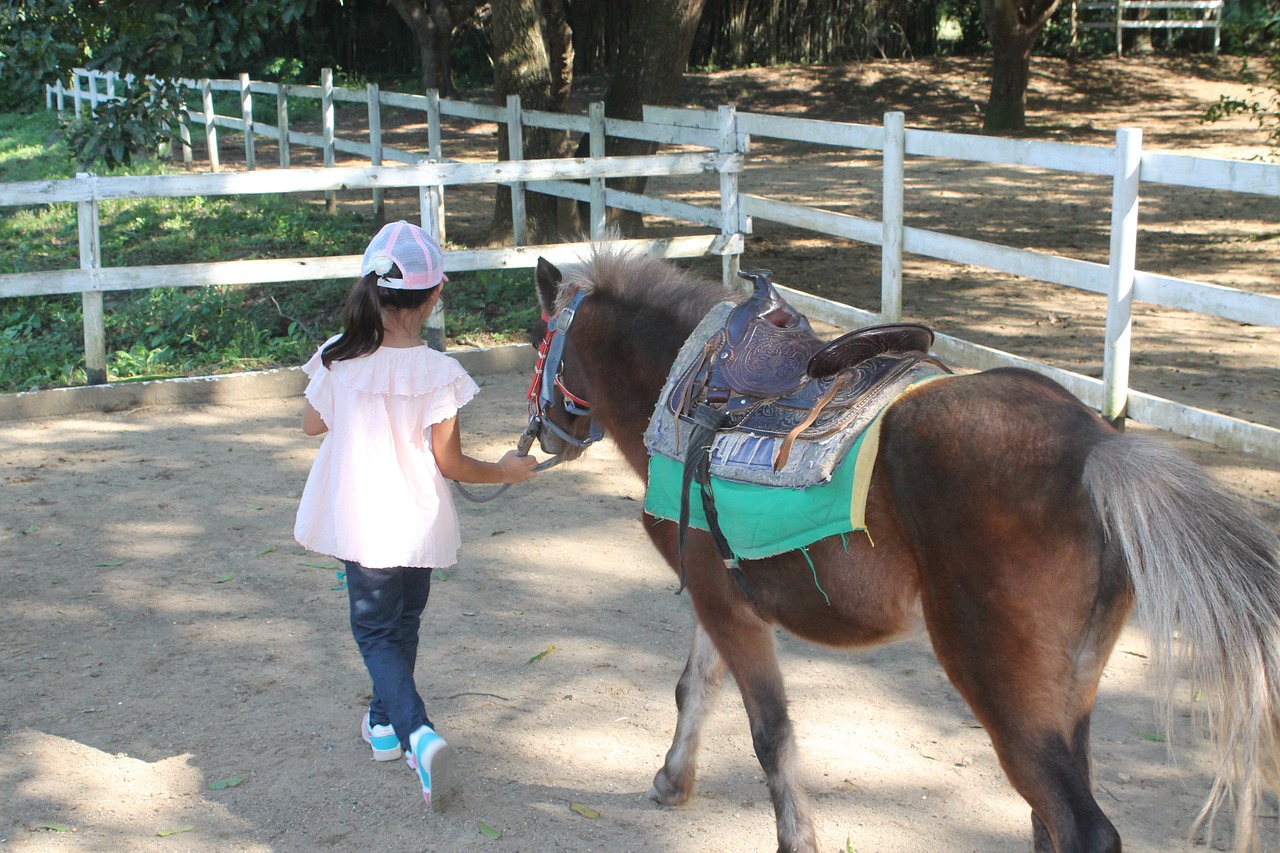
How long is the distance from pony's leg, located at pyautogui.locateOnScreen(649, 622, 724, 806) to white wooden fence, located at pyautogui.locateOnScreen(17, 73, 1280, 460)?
3113 mm

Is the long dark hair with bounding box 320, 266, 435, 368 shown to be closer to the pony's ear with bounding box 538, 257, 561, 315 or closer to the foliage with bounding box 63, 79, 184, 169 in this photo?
the pony's ear with bounding box 538, 257, 561, 315

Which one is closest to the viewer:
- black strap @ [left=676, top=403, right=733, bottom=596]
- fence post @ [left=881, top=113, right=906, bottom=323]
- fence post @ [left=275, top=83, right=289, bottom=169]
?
black strap @ [left=676, top=403, right=733, bottom=596]

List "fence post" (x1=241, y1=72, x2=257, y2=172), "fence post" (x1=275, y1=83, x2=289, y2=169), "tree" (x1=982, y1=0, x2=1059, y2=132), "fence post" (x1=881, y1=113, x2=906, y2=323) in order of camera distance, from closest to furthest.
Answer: "fence post" (x1=881, y1=113, x2=906, y2=323) < "fence post" (x1=275, y1=83, x2=289, y2=169) < "fence post" (x1=241, y1=72, x2=257, y2=172) < "tree" (x1=982, y1=0, x2=1059, y2=132)

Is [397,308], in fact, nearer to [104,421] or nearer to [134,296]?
[104,421]

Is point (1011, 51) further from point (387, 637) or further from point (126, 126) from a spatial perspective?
point (387, 637)

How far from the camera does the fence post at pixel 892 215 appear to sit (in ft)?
24.3

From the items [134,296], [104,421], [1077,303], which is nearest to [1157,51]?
[1077,303]

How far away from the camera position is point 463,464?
10.9ft

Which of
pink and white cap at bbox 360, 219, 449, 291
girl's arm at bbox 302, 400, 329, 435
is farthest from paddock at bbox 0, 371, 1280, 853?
pink and white cap at bbox 360, 219, 449, 291

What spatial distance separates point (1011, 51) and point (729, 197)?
1307 centimetres

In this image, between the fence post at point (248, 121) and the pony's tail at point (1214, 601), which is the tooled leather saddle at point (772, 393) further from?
the fence post at point (248, 121)

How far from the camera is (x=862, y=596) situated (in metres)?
2.64

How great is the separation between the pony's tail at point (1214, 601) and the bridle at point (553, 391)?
1603mm

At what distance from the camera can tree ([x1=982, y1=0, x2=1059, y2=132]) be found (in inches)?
748
